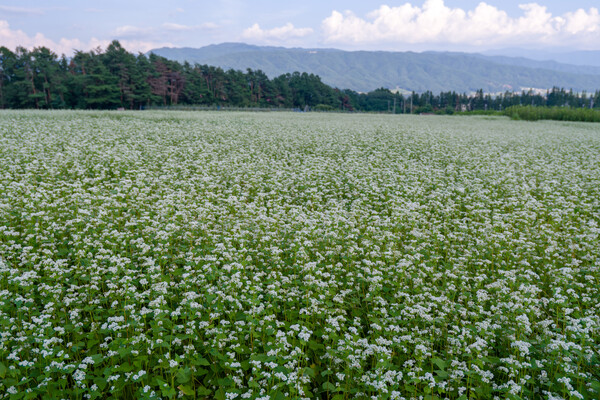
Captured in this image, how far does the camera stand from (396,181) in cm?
1538

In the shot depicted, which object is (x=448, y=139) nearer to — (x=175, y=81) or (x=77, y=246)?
(x=77, y=246)

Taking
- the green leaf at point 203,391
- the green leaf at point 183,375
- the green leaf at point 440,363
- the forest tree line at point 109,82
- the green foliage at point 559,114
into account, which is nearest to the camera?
the green leaf at point 183,375

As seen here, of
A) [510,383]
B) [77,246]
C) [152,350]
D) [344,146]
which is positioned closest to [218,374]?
[152,350]

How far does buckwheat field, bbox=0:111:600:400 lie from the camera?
498 centimetres

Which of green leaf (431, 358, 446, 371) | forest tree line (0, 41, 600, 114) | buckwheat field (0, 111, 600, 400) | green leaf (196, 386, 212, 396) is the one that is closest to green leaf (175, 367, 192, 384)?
buckwheat field (0, 111, 600, 400)

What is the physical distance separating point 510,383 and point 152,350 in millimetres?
4849

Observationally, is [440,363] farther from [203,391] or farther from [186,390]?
[186,390]

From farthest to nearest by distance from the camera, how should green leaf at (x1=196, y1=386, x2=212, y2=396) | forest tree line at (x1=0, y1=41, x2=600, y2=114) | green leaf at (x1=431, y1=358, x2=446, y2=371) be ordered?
forest tree line at (x1=0, y1=41, x2=600, y2=114)
green leaf at (x1=431, y1=358, x2=446, y2=371)
green leaf at (x1=196, y1=386, x2=212, y2=396)

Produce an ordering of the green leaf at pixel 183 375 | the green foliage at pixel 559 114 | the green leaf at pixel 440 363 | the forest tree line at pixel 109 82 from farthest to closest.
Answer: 1. the forest tree line at pixel 109 82
2. the green foliage at pixel 559 114
3. the green leaf at pixel 440 363
4. the green leaf at pixel 183 375

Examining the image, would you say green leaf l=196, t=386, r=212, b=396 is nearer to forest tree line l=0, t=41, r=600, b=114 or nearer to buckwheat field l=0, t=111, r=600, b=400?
buckwheat field l=0, t=111, r=600, b=400

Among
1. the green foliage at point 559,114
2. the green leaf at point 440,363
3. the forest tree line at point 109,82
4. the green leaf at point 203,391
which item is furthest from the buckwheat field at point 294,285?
the forest tree line at point 109,82

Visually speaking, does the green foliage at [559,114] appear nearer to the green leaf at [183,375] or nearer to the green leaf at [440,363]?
the green leaf at [440,363]

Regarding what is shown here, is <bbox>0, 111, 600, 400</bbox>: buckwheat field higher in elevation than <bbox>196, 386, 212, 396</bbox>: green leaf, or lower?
higher

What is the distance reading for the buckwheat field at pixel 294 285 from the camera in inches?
196
